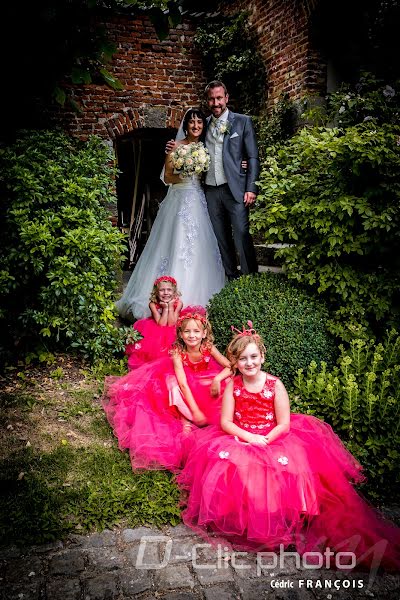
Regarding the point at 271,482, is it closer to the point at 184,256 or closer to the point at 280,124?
the point at 184,256

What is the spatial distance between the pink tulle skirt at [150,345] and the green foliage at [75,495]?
1.37m

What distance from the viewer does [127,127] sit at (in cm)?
751

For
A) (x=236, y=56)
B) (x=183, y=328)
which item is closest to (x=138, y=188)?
(x=236, y=56)

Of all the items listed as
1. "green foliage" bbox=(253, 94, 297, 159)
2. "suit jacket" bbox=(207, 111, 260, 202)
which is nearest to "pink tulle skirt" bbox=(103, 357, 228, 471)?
"suit jacket" bbox=(207, 111, 260, 202)

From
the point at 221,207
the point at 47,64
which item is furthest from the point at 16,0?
the point at 221,207

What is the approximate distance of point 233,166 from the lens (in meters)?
5.56

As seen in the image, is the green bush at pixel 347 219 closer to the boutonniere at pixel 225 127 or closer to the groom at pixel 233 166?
the groom at pixel 233 166

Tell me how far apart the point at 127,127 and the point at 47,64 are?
281 cm

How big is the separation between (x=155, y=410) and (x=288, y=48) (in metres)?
5.59

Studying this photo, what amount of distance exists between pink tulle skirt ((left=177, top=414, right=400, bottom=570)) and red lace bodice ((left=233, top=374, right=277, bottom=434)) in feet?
0.53

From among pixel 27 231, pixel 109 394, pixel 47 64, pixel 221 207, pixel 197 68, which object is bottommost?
pixel 109 394

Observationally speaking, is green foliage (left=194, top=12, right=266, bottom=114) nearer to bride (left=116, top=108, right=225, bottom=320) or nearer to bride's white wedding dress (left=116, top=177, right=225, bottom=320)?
bride (left=116, top=108, right=225, bottom=320)

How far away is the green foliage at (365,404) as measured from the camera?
3.15m

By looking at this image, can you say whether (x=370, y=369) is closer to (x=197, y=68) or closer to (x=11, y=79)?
(x=11, y=79)
